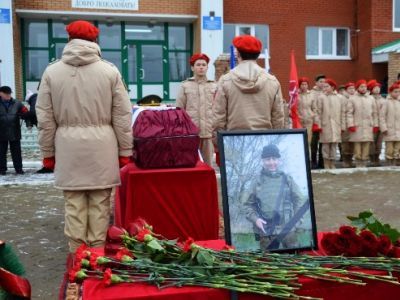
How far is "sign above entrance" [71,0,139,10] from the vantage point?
60.4 ft

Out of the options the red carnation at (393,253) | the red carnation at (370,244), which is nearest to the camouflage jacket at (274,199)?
the red carnation at (370,244)

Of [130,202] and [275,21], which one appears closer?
[130,202]

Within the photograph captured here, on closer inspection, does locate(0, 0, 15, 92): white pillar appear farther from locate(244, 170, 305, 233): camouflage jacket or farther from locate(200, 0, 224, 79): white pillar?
locate(244, 170, 305, 233): camouflage jacket

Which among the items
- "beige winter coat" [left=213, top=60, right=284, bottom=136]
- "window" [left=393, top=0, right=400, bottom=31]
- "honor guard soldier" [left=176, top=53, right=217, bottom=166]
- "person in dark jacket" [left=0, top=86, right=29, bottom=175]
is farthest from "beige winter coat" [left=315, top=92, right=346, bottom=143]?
"window" [left=393, top=0, right=400, bottom=31]

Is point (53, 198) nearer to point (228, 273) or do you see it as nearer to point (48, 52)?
point (228, 273)

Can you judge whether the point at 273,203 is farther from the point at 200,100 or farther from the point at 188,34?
the point at 188,34

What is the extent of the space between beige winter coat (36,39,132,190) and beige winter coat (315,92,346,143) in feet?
25.2

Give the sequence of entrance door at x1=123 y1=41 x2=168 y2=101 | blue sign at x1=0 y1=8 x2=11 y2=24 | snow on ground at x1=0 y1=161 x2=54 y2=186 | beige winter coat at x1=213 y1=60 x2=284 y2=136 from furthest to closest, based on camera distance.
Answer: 1. entrance door at x1=123 y1=41 x2=168 y2=101
2. blue sign at x1=0 y1=8 x2=11 y2=24
3. snow on ground at x1=0 y1=161 x2=54 y2=186
4. beige winter coat at x1=213 y1=60 x2=284 y2=136

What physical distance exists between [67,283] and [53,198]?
5.67m

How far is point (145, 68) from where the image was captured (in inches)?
799

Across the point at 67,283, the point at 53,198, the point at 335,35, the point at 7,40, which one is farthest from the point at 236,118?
the point at 335,35

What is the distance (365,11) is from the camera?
21250 millimetres

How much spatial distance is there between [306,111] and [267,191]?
351 inches

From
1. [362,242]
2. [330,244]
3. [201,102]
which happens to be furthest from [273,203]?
[201,102]
